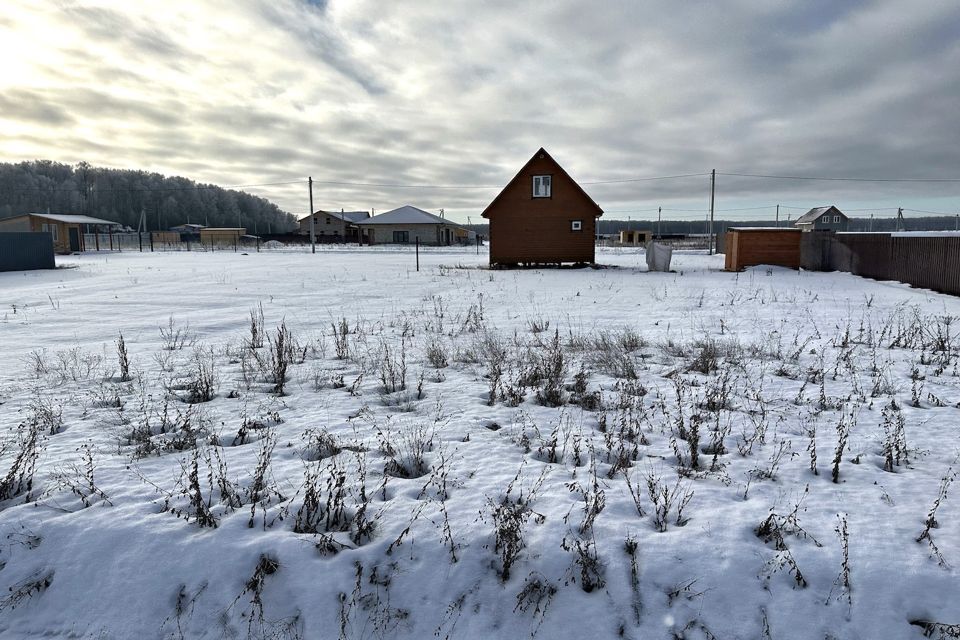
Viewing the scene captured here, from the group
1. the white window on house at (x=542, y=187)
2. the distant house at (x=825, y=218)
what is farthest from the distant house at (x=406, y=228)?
the distant house at (x=825, y=218)

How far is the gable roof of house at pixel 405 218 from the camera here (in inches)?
2517

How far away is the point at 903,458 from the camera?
4023 millimetres

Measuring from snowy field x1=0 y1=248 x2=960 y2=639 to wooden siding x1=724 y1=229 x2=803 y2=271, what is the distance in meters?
18.4

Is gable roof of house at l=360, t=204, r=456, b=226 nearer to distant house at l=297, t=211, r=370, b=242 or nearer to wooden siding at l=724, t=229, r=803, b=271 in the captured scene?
distant house at l=297, t=211, r=370, b=242

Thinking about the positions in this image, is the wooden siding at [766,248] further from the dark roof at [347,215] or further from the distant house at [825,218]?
the dark roof at [347,215]

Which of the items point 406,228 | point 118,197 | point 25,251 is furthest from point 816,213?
point 118,197

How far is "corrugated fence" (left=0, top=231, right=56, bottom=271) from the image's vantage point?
82.4 ft

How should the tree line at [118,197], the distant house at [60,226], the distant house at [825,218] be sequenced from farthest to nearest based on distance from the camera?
1. the tree line at [118,197]
2. the distant house at [825,218]
3. the distant house at [60,226]

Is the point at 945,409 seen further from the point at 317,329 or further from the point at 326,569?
the point at 317,329

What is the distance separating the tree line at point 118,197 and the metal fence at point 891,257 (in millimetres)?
113675

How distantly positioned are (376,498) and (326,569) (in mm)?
655

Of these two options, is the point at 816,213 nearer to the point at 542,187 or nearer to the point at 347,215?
the point at 542,187

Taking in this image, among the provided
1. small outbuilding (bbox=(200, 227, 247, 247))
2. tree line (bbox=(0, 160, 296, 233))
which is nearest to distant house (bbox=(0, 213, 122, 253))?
small outbuilding (bbox=(200, 227, 247, 247))

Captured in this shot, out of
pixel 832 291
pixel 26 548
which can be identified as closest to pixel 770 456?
pixel 26 548
